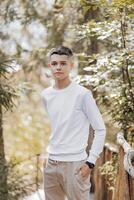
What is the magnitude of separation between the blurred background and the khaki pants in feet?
4.40

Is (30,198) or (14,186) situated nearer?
(14,186)

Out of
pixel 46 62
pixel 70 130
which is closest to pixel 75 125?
pixel 70 130

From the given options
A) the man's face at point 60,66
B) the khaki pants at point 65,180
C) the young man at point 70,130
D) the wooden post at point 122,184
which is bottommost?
the wooden post at point 122,184

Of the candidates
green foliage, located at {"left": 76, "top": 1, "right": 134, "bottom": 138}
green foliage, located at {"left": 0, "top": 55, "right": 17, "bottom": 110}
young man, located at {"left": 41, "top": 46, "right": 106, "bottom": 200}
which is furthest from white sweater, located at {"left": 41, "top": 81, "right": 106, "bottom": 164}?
green foliage, located at {"left": 0, "top": 55, "right": 17, "bottom": 110}

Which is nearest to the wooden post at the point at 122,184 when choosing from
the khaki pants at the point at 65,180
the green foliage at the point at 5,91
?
the khaki pants at the point at 65,180

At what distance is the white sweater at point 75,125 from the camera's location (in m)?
2.66

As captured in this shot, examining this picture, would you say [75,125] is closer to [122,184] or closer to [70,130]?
[70,130]

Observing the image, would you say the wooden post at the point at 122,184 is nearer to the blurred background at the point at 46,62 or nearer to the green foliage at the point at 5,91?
the blurred background at the point at 46,62

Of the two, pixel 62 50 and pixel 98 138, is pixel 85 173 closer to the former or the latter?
pixel 98 138

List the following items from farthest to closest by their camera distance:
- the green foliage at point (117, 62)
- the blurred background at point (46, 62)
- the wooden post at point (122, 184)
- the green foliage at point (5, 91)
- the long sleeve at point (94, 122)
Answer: the green foliage at point (5, 91), the blurred background at point (46, 62), the green foliage at point (117, 62), the wooden post at point (122, 184), the long sleeve at point (94, 122)

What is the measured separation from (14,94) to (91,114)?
6.82 feet

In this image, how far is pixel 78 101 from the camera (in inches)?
105

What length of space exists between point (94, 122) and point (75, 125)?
11 centimetres

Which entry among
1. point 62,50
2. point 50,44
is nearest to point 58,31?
point 50,44
